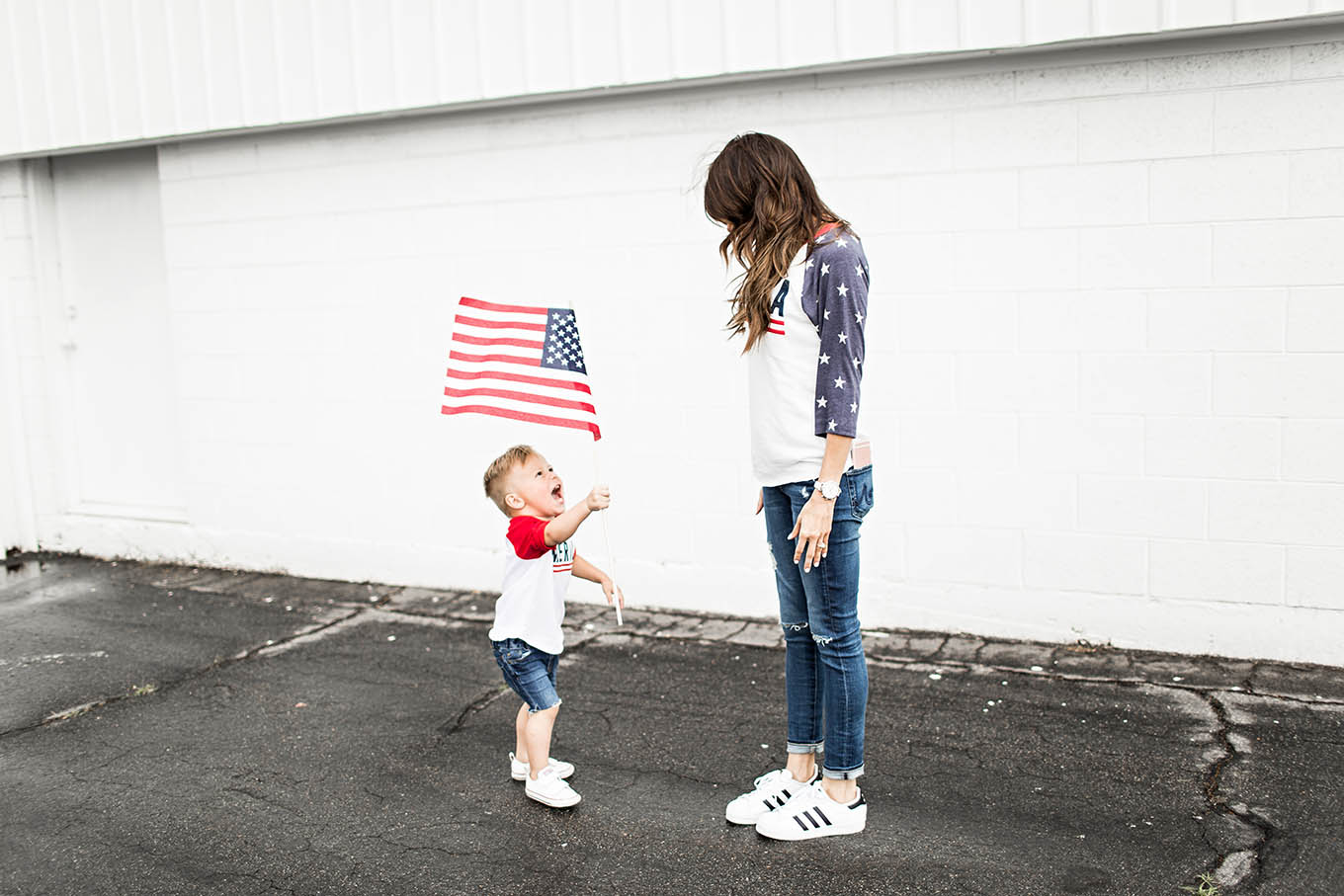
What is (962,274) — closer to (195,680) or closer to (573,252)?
(573,252)

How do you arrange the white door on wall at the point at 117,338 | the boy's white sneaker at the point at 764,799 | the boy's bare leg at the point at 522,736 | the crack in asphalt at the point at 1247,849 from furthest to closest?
the white door on wall at the point at 117,338 → the boy's bare leg at the point at 522,736 → the boy's white sneaker at the point at 764,799 → the crack in asphalt at the point at 1247,849

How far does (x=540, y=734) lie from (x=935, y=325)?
2.63 m

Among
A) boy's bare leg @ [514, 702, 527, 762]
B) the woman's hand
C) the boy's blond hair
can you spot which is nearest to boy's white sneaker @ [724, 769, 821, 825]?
boy's bare leg @ [514, 702, 527, 762]

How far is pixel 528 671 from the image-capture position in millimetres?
4082

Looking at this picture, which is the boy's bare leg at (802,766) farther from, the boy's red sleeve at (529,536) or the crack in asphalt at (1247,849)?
→ the crack in asphalt at (1247,849)

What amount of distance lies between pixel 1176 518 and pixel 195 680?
14.1ft

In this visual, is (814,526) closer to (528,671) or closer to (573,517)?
(573,517)

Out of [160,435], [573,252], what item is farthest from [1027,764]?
[160,435]

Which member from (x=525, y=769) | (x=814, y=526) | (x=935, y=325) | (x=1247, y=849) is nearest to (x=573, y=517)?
(x=814, y=526)

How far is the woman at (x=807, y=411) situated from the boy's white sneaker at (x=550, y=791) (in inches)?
25.2

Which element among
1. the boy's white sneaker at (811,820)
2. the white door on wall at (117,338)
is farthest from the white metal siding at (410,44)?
the boy's white sneaker at (811,820)

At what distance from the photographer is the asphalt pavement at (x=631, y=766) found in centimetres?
366

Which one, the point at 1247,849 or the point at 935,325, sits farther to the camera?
the point at 935,325

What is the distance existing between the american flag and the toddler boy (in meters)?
0.16
